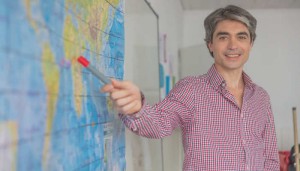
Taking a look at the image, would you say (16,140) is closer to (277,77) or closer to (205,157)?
(205,157)

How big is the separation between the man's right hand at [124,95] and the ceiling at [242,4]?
2.41m

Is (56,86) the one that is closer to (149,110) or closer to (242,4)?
(149,110)

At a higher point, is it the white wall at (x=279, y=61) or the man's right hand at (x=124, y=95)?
the white wall at (x=279, y=61)

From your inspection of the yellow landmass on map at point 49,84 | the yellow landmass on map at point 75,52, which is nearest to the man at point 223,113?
the yellow landmass on map at point 75,52

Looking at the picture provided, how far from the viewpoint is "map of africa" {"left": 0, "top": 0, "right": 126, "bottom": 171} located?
19.5 inches

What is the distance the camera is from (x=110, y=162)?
94cm

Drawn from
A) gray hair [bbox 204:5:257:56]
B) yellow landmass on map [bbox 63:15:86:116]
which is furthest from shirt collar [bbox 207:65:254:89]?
yellow landmass on map [bbox 63:15:86:116]

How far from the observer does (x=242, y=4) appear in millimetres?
3143

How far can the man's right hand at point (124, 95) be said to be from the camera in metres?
0.75

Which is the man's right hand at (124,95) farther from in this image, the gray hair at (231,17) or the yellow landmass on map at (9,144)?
the gray hair at (231,17)

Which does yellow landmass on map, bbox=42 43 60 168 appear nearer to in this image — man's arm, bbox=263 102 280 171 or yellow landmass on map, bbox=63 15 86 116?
yellow landmass on map, bbox=63 15 86 116

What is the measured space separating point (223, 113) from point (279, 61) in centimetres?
239

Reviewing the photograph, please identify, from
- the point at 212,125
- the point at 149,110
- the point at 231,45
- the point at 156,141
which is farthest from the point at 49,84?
the point at 156,141

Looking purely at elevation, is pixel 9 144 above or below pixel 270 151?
above
